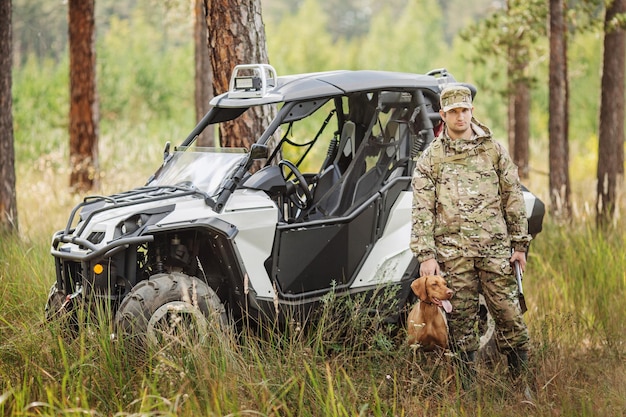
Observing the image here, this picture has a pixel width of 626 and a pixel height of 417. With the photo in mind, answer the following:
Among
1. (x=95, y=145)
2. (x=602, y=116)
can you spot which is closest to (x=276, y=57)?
(x=95, y=145)

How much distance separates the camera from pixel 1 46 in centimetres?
934

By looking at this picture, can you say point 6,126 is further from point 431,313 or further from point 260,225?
point 431,313

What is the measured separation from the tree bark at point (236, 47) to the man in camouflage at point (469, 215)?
247 centimetres

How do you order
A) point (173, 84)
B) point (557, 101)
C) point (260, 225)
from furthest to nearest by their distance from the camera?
point (173, 84), point (557, 101), point (260, 225)

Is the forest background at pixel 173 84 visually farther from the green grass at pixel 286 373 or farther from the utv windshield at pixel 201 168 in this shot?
the green grass at pixel 286 373

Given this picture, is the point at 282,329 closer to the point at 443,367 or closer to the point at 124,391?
the point at 443,367

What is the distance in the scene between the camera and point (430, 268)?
5547 millimetres

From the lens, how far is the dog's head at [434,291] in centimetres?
545

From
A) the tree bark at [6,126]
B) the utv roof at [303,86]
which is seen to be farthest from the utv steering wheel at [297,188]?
the tree bark at [6,126]

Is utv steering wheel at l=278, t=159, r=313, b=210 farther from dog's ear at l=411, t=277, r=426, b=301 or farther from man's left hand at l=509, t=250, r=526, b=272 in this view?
man's left hand at l=509, t=250, r=526, b=272

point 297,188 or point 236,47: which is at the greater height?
point 236,47

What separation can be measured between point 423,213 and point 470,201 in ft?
0.98

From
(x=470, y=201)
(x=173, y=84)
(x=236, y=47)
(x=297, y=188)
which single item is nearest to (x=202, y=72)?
(x=236, y=47)

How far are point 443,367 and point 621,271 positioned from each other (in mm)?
2909
